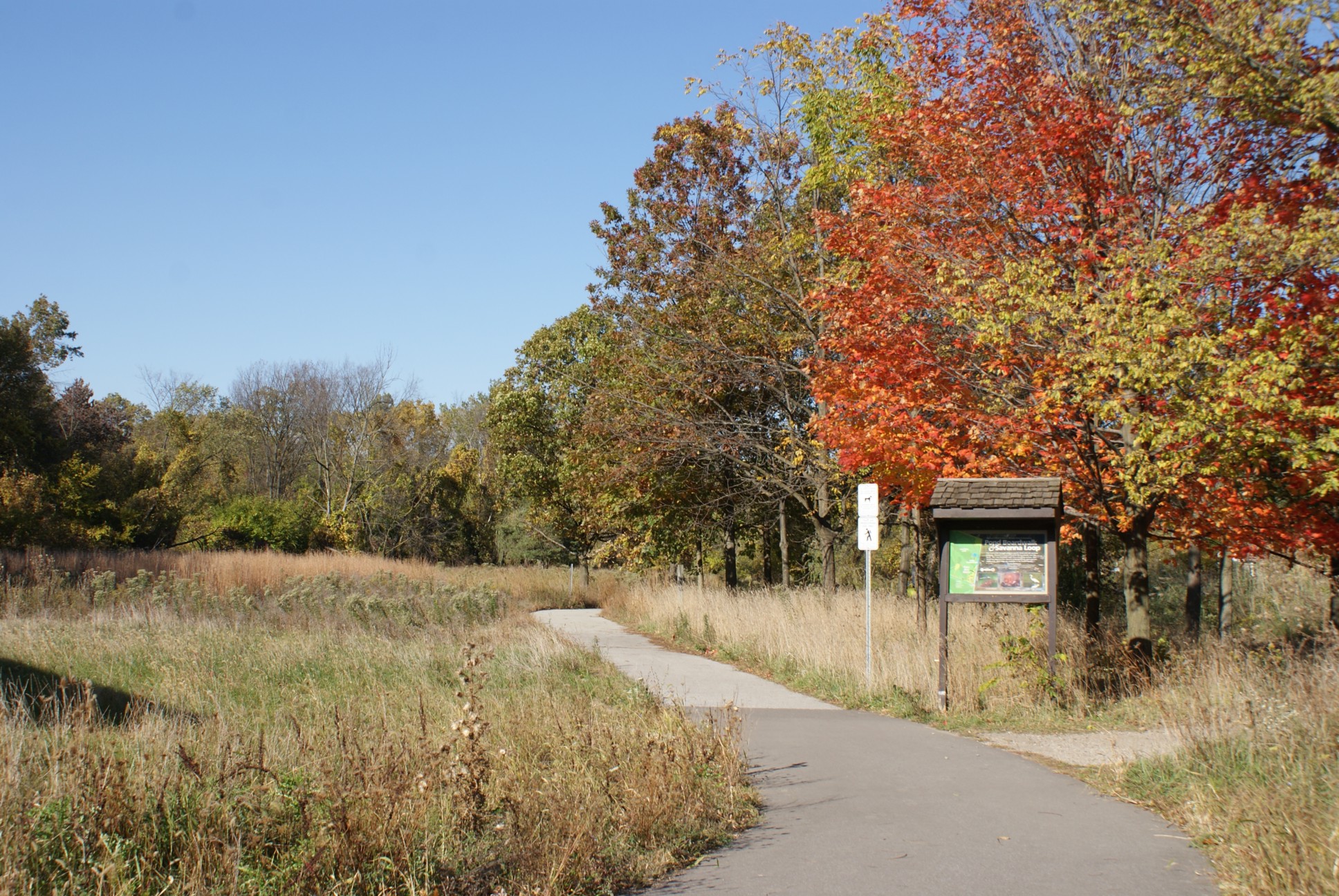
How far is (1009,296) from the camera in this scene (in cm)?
1170

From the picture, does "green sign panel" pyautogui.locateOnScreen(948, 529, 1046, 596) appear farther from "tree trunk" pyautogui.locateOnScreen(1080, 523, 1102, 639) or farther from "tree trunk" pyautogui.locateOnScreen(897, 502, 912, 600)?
"tree trunk" pyautogui.locateOnScreen(897, 502, 912, 600)

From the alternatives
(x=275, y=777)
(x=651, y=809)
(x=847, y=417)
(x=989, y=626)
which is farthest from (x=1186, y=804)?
(x=847, y=417)

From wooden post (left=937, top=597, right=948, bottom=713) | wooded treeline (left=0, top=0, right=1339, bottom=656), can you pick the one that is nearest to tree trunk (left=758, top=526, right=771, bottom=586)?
wooded treeline (left=0, top=0, right=1339, bottom=656)

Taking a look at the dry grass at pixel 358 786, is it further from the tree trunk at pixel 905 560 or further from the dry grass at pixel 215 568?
the tree trunk at pixel 905 560

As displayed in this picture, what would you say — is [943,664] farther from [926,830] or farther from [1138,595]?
[926,830]

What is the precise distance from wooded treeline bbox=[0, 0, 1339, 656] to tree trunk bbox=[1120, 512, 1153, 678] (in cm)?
4

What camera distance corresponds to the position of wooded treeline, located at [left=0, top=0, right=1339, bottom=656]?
10.2 m

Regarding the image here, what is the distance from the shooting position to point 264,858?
5.02m

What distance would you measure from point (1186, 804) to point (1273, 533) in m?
6.17

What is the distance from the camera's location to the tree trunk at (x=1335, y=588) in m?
13.1

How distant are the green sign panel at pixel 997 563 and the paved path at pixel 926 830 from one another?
1.98 meters

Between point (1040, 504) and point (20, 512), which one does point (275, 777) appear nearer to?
point (1040, 504)

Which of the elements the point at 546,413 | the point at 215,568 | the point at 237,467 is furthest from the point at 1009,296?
the point at 237,467

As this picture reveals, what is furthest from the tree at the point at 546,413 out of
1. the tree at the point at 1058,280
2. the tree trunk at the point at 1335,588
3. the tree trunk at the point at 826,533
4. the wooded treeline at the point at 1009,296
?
the tree trunk at the point at 1335,588
